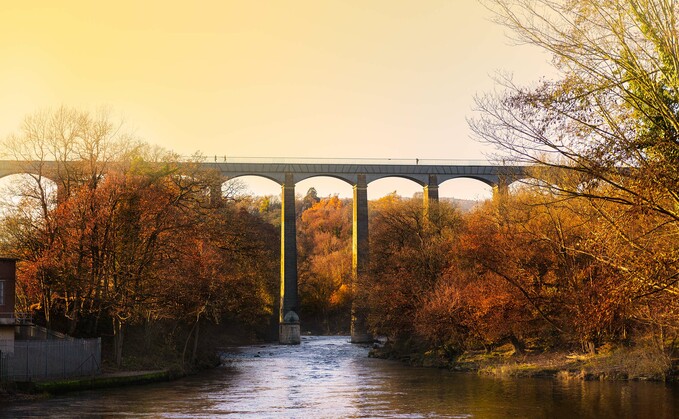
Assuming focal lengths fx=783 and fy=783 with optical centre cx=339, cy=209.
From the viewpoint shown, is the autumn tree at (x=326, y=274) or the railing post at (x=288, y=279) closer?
the railing post at (x=288, y=279)

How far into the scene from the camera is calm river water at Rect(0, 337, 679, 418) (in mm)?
23797

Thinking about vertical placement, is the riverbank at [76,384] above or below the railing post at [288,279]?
below

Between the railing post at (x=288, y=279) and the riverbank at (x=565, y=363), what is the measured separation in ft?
81.4

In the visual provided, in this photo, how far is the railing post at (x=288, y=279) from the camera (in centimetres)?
7131

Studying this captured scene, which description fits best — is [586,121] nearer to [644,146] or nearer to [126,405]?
[644,146]

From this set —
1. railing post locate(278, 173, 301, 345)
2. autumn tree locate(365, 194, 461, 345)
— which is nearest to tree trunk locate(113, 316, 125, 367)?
autumn tree locate(365, 194, 461, 345)

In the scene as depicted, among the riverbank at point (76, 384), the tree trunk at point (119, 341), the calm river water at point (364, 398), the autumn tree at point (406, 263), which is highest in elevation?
the autumn tree at point (406, 263)

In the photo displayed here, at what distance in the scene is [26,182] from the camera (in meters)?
38.9

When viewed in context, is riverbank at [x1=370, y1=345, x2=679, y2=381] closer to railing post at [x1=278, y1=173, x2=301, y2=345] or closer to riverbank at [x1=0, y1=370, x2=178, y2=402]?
riverbank at [x1=0, y1=370, x2=178, y2=402]

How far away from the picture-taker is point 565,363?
123 feet

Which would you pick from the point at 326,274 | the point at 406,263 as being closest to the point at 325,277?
the point at 326,274

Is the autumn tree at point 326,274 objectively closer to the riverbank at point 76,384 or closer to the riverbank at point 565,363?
the riverbank at point 565,363

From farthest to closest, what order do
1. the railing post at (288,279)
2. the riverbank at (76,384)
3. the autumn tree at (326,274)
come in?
the autumn tree at (326,274) → the railing post at (288,279) → the riverbank at (76,384)

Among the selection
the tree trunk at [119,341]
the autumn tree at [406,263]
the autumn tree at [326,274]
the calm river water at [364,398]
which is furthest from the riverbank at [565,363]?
the autumn tree at [326,274]
